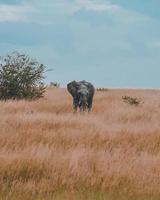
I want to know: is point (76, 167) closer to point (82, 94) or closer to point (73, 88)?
point (82, 94)

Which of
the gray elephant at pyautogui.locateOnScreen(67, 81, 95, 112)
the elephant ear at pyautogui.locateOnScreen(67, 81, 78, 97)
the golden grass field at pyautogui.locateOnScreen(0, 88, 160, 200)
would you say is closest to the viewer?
the golden grass field at pyautogui.locateOnScreen(0, 88, 160, 200)

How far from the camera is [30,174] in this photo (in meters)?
7.68

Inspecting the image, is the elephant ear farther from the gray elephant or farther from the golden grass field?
the golden grass field

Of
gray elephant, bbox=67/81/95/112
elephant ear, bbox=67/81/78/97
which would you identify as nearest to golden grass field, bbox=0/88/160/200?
gray elephant, bbox=67/81/95/112

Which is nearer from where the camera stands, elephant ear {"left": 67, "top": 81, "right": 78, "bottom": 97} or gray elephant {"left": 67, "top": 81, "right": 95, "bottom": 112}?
gray elephant {"left": 67, "top": 81, "right": 95, "bottom": 112}

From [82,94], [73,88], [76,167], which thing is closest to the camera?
[76,167]

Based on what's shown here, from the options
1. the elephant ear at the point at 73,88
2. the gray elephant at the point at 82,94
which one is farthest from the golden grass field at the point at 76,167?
A: the elephant ear at the point at 73,88

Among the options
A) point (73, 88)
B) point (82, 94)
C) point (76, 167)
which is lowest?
point (76, 167)

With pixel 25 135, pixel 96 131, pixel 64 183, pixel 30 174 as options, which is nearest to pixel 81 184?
pixel 64 183

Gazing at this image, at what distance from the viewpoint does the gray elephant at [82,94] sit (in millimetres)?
21406

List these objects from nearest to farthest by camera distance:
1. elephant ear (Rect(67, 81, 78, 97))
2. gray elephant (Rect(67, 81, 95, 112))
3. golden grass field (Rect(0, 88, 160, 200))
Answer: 1. golden grass field (Rect(0, 88, 160, 200))
2. gray elephant (Rect(67, 81, 95, 112))
3. elephant ear (Rect(67, 81, 78, 97))

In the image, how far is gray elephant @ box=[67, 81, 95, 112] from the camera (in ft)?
70.2

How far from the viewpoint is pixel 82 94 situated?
71.4 feet

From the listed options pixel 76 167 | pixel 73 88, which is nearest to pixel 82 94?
pixel 73 88
